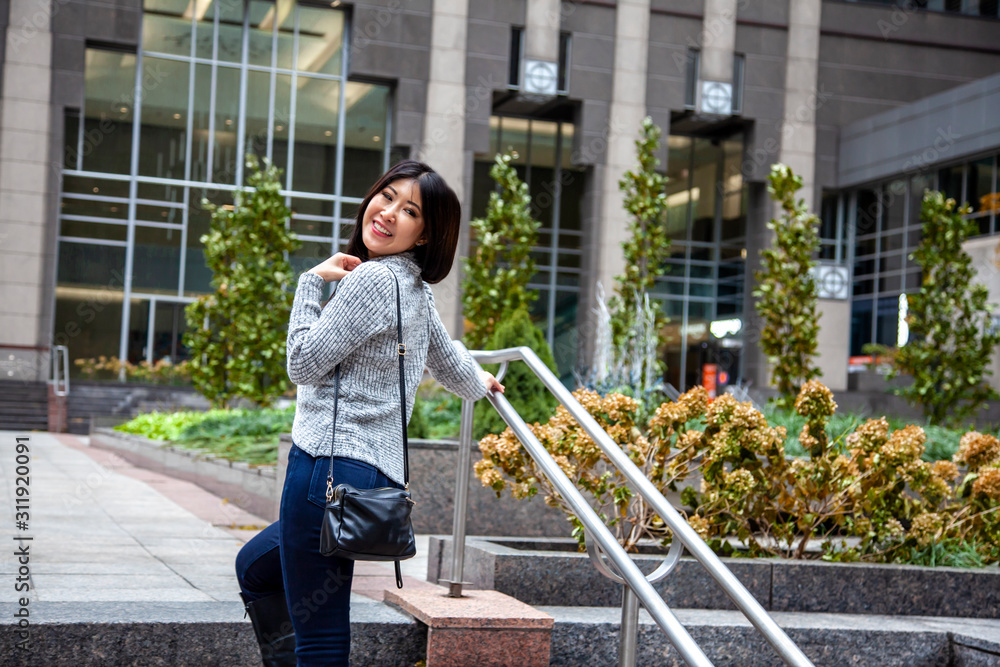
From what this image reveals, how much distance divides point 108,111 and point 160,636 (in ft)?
82.6

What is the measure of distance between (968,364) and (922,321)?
965 mm

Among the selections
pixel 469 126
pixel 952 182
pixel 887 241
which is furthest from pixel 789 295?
pixel 887 241

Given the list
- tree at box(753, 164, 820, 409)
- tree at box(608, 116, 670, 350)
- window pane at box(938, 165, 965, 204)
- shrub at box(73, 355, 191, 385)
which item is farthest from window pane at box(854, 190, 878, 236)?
shrub at box(73, 355, 191, 385)

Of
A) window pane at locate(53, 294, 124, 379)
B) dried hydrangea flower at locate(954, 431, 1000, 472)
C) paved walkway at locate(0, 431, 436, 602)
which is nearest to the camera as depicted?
paved walkway at locate(0, 431, 436, 602)

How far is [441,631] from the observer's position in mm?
3914

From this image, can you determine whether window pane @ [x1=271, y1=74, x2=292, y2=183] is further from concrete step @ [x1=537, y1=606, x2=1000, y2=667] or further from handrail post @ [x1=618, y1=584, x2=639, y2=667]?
handrail post @ [x1=618, y1=584, x2=639, y2=667]

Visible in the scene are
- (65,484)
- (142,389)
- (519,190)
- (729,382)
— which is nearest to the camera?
(65,484)

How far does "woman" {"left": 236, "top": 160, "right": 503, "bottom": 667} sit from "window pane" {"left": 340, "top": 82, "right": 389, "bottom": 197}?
25.2 meters

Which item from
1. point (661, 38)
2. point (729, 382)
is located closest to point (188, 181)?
point (661, 38)

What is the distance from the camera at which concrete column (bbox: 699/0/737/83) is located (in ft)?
92.6

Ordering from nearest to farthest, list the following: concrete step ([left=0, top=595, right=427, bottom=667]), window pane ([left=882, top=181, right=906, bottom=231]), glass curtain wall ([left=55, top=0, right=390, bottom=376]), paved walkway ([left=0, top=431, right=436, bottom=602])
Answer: concrete step ([left=0, top=595, right=427, bottom=667]), paved walkway ([left=0, top=431, right=436, bottom=602]), glass curtain wall ([left=55, top=0, right=390, bottom=376]), window pane ([left=882, top=181, right=906, bottom=231])

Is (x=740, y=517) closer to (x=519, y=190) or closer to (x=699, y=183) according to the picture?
(x=519, y=190)

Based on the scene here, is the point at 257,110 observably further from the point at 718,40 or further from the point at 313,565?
the point at 313,565

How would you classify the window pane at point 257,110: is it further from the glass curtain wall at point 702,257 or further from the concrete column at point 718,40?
the glass curtain wall at point 702,257
